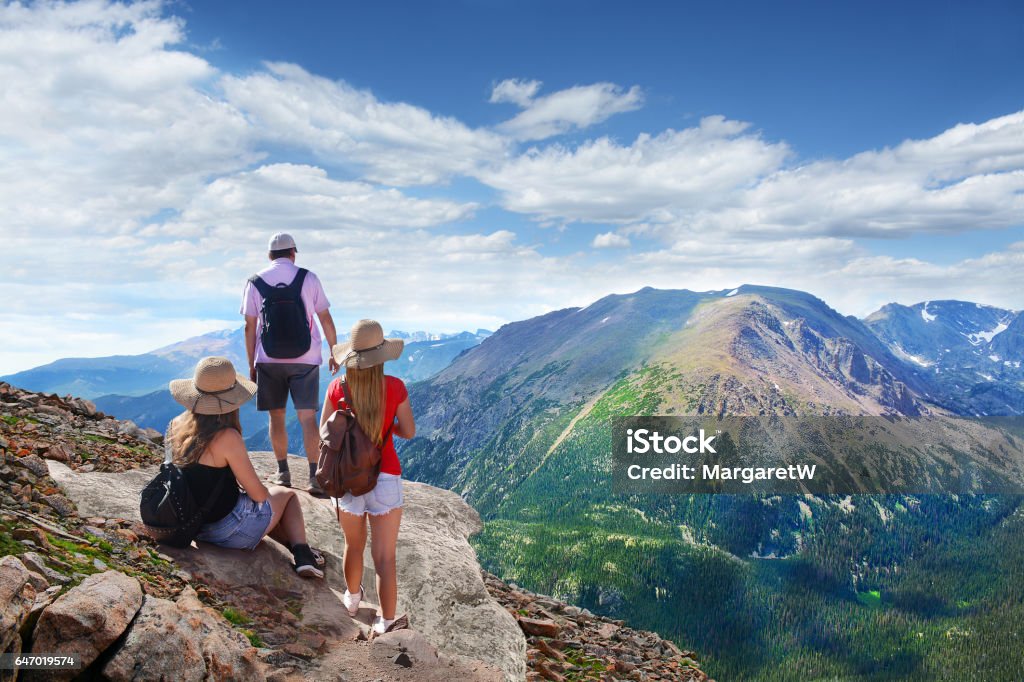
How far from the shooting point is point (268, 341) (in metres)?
14.2

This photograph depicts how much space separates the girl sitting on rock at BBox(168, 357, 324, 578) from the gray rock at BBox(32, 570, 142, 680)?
9.19 ft

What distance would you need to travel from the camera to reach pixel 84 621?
7695 mm

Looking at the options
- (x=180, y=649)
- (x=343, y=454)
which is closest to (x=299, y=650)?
(x=180, y=649)

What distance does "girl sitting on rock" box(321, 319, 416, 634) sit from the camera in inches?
438

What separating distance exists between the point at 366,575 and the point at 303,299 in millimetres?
6427

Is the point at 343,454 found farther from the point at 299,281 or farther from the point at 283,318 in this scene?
the point at 299,281

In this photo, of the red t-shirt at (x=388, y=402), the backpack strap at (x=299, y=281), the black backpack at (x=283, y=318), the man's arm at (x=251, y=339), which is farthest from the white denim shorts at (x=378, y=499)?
the backpack strap at (x=299, y=281)

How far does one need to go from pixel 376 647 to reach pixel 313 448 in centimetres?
538

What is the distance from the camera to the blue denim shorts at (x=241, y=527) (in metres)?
11.9

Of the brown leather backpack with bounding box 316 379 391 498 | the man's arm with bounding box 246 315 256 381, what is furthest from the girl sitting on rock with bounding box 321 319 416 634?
the man's arm with bounding box 246 315 256 381

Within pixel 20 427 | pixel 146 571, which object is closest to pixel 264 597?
pixel 146 571

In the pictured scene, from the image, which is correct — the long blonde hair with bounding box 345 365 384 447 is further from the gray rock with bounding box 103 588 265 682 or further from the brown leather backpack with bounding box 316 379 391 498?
the gray rock with bounding box 103 588 265 682

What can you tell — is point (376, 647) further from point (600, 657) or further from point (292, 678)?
point (600, 657)

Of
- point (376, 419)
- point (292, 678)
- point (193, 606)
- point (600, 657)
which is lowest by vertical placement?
point (600, 657)
